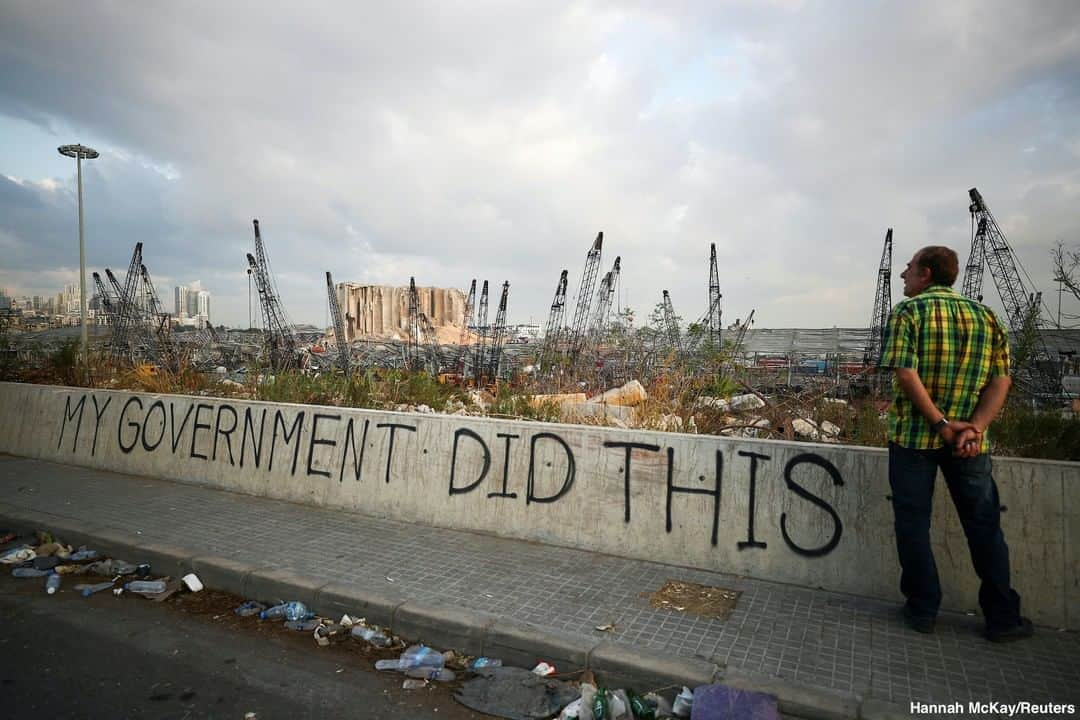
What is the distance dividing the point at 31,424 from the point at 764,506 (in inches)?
375

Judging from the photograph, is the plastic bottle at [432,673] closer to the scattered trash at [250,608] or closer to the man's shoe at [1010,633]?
the scattered trash at [250,608]

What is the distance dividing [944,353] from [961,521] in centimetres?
92

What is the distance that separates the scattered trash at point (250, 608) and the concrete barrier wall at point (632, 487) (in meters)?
1.64

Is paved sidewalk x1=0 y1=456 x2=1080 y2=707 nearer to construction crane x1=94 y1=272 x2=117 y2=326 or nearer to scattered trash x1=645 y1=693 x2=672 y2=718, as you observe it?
scattered trash x1=645 y1=693 x2=672 y2=718

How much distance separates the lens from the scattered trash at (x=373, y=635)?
3.82m

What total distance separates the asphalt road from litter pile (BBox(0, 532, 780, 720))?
0.10 meters

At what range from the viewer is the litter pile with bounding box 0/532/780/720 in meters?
3.01

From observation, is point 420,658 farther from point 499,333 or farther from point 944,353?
point 499,333

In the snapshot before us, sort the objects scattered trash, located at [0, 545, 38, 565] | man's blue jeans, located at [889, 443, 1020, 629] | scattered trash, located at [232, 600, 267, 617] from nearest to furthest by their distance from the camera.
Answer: man's blue jeans, located at [889, 443, 1020, 629] < scattered trash, located at [232, 600, 267, 617] < scattered trash, located at [0, 545, 38, 565]

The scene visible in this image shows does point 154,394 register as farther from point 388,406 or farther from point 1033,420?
point 1033,420

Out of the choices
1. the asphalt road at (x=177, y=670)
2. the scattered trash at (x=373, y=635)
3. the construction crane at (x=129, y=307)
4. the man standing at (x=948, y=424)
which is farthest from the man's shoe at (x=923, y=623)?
the construction crane at (x=129, y=307)

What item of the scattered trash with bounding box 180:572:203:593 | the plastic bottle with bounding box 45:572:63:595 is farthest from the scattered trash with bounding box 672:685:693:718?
the plastic bottle with bounding box 45:572:63:595

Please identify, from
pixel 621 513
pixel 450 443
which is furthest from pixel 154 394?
pixel 621 513

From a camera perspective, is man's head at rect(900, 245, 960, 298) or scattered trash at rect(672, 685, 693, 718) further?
man's head at rect(900, 245, 960, 298)
